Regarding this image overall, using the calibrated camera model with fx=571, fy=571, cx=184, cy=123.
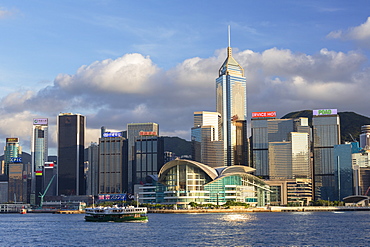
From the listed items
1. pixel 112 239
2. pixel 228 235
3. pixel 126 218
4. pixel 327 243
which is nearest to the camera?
pixel 327 243

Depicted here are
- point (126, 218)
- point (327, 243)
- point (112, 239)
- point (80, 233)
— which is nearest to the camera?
point (327, 243)

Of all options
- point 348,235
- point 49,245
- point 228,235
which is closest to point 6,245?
point 49,245

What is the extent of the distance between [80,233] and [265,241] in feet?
137

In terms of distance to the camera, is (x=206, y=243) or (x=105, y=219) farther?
(x=105, y=219)

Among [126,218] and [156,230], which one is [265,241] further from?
[126,218]

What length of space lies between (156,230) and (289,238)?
109 feet

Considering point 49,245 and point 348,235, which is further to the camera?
point 348,235

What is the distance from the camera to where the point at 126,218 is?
153125mm

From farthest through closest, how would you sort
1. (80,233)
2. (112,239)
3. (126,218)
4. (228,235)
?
(126,218), (80,233), (228,235), (112,239)

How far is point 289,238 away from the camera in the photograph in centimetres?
10788

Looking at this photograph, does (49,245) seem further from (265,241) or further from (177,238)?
(265,241)

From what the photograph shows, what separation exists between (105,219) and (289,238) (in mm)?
63165

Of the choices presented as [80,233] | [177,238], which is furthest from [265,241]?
[80,233]

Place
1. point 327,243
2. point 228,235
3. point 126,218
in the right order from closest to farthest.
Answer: point 327,243 → point 228,235 → point 126,218
